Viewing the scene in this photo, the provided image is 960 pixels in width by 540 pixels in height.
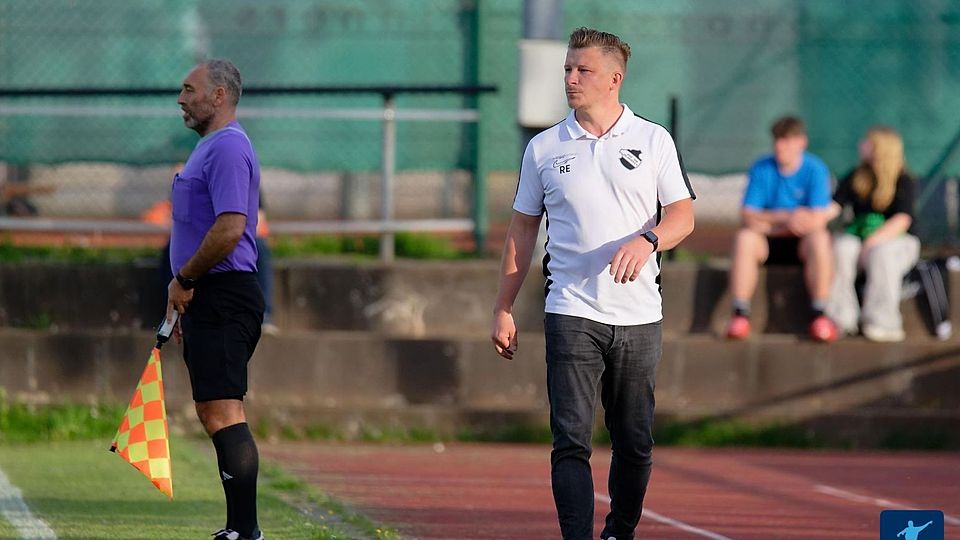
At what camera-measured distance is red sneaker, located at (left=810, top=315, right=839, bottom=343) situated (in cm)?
1186

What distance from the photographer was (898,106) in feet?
42.9

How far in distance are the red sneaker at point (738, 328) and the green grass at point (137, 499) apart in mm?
3662

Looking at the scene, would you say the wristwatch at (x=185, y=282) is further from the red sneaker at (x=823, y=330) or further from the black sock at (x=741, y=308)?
the red sneaker at (x=823, y=330)

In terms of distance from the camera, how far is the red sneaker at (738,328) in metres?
11.8

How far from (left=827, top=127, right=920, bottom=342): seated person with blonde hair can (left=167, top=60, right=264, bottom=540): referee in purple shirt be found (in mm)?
6558

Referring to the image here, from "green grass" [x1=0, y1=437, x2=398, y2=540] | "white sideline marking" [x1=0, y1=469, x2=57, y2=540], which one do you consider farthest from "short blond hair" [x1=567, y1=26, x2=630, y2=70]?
"white sideline marking" [x1=0, y1=469, x2=57, y2=540]

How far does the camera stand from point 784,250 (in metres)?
12.3

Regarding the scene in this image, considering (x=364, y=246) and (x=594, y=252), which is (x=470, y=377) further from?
(x=594, y=252)

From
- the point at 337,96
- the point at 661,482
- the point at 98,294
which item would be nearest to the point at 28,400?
the point at 98,294

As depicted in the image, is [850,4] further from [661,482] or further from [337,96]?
[661,482]

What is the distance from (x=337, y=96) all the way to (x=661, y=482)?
450 centimetres

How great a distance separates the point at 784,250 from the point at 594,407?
6361 millimetres

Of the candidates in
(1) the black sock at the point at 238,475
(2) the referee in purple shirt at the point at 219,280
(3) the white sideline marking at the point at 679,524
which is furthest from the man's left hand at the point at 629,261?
(3) the white sideline marking at the point at 679,524

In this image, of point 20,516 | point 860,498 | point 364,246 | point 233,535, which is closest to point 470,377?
point 364,246
